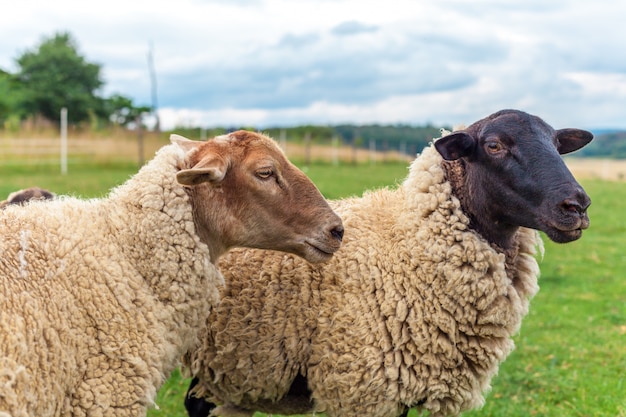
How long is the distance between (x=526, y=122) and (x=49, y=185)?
15.6m

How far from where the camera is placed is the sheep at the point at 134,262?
2920 millimetres

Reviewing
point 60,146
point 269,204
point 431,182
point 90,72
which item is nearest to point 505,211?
point 431,182

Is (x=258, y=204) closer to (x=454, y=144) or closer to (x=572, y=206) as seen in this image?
(x=454, y=144)

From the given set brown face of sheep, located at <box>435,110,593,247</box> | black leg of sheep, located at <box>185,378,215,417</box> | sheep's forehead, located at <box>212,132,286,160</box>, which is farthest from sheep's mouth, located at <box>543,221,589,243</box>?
black leg of sheep, located at <box>185,378,215,417</box>

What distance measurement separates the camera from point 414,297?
3.88 metres

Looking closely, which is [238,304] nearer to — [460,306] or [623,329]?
[460,306]

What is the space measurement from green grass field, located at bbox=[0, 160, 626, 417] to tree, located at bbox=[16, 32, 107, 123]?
31479 mm

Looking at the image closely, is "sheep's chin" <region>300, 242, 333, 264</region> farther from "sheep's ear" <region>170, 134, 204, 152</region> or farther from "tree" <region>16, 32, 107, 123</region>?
"tree" <region>16, 32, 107, 123</region>

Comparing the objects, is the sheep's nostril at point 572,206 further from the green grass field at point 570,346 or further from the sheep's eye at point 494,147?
the green grass field at point 570,346

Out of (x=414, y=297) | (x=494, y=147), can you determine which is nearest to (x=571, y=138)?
(x=494, y=147)

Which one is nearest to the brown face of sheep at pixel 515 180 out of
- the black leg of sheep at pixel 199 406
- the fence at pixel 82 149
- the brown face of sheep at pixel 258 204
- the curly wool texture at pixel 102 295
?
the brown face of sheep at pixel 258 204

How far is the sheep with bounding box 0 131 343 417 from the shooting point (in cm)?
292

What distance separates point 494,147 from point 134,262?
2.11 metres

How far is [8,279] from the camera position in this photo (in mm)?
2951
